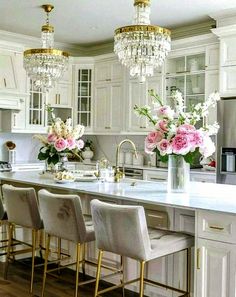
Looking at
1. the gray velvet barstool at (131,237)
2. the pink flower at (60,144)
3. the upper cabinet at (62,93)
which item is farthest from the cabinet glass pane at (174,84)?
the gray velvet barstool at (131,237)

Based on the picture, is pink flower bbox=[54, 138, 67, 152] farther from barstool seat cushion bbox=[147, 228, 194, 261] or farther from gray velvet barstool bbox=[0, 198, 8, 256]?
barstool seat cushion bbox=[147, 228, 194, 261]

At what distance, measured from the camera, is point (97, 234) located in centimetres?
271

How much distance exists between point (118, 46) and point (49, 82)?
1263 mm

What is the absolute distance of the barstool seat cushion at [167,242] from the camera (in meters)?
2.56

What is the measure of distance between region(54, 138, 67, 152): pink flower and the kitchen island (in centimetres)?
31

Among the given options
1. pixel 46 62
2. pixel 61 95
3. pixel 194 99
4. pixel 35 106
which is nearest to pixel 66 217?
pixel 46 62

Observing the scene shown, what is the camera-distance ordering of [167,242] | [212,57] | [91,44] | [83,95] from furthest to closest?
[91,44] < [83,95] < [212,57] < [167,242]

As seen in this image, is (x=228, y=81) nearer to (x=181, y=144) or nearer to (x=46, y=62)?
(x=46, y=62)

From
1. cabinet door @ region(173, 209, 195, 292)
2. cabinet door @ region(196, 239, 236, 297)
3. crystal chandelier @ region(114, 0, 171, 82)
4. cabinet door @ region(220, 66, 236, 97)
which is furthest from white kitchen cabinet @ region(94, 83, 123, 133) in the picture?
cabinet door @ region(196, 239, 236, 297)

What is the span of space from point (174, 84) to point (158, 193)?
308 centimetres

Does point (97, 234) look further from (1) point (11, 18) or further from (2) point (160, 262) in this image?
(1) point (11, 18)

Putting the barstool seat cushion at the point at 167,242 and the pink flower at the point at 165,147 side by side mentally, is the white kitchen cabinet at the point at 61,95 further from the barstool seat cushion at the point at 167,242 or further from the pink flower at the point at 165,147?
the barstool seat cushion at the point at 167,242

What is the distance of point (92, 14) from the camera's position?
5387mm

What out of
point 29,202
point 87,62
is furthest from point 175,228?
point 87,62
